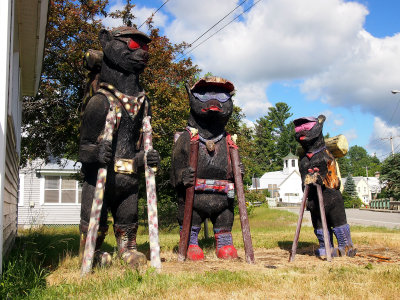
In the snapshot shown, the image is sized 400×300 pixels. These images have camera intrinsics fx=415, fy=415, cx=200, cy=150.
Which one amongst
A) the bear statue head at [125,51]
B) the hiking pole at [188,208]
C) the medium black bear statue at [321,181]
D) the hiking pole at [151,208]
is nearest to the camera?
the hiking pole at [151,208]

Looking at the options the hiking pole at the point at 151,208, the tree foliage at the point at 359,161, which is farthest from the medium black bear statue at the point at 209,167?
the tree foliage at the point at 359,161

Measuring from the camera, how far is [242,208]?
5594 millimetres

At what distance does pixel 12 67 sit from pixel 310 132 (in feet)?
13.9

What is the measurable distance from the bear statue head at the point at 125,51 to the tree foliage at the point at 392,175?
1132 inches

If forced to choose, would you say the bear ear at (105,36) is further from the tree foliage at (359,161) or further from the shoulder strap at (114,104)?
→ the tree foliage at (359,161)

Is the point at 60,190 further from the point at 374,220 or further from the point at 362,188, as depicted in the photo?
the point at 362,188

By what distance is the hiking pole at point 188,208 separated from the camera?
18.2 ft

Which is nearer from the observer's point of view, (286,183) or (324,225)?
(324,225)

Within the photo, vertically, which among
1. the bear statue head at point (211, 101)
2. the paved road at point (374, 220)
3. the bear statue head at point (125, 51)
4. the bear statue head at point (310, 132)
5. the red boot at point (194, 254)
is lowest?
the paved road at point (374, 220)

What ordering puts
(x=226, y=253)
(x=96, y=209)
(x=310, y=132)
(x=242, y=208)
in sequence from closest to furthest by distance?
(x=96, y=209) < (x=242, y=208) < (x=226, y=253) < (x=310, y=132)

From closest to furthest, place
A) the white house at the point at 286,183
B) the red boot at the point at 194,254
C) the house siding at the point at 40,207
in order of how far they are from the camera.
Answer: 1. the red boot at the point at 194,254
2. the house siding at the point at 40,207
3. the white house at the point at 286,183

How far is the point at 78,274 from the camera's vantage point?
4.40m

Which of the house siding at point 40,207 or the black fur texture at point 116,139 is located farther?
the house siding at point 40,207

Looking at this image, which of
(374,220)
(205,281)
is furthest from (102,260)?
(374,220)
